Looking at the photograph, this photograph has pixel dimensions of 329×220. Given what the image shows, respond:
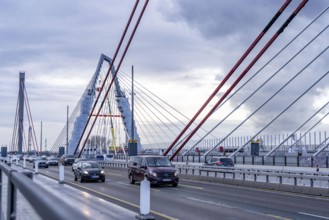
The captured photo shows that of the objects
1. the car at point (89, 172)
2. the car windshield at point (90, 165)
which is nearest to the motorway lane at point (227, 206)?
the car at point (89, 172)

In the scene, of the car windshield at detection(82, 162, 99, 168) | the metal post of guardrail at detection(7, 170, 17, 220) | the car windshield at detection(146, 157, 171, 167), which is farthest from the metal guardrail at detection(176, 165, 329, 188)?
the metal post of guardrail at detection(7, 170, 17, 220)

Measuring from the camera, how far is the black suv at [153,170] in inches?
1160

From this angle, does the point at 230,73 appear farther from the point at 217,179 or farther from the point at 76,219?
the point at 76,219

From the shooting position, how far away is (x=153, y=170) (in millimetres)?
29703

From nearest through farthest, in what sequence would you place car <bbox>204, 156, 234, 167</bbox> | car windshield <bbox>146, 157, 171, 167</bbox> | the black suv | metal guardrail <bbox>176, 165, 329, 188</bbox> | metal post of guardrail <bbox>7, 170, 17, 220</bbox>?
metal post of guardrail <bbox>7, 170, 17, 220</bbox>
metal guardrail <bbox>176, 165, 329, 188</bbox>
the black suv
car windshield <bbox>146, 157, 171, 167</bbox>
car <bbox>204, 156, 234, 167</bbox>

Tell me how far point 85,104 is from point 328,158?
47152 mm

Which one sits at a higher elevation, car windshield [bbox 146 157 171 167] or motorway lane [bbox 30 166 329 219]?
car windshield [bbox 146 157 171 167]

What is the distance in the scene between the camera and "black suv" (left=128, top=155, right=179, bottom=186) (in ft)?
96.7

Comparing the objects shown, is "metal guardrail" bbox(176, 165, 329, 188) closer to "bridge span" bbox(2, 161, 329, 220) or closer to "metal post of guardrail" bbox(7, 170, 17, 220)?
"bridge span" bbox(2, 161, 329, 220)

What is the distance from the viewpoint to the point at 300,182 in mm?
26750

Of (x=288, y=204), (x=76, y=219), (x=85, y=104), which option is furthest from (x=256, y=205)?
(x=85, y=104)

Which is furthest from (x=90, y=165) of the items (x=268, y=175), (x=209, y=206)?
(x=209, y=206)

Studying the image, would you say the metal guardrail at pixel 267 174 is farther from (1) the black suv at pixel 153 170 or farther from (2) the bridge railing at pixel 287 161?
(2) the bridge railing at pixel 287 161

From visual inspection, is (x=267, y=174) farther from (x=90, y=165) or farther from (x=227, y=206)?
(x=90, y=165)
